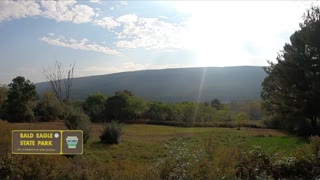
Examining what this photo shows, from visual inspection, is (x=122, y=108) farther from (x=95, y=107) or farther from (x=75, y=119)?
(x=75, y=119)

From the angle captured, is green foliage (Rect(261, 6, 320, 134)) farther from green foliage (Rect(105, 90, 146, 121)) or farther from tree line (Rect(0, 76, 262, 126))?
green foliage (Rect(105, 90, 146, 121))

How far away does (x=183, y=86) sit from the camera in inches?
4515

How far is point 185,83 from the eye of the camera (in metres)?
118

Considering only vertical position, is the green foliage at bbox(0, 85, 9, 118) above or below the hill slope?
below

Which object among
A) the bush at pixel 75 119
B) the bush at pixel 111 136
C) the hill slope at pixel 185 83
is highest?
the hill slope at pixel 185 83

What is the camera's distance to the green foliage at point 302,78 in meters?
33.6

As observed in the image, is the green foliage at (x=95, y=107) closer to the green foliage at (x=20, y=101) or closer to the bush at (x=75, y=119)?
the green foliage at (x=20, y=101)

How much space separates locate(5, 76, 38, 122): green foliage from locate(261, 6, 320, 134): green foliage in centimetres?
3100

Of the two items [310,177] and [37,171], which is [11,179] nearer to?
[37,171]

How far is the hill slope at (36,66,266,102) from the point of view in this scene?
105750 millimetres

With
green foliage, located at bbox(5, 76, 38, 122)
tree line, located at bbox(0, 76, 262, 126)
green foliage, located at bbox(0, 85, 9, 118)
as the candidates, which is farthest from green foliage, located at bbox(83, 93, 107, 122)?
green foliage, located at bbox(0, 85, 9, 118)

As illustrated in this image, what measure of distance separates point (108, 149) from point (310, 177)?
52.4ft

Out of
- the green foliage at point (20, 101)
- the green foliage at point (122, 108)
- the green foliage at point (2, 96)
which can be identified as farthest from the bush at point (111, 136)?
the green foliage at point (122, 108)

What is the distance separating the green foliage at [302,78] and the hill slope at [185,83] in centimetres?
6323
